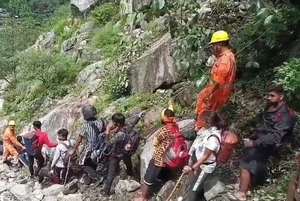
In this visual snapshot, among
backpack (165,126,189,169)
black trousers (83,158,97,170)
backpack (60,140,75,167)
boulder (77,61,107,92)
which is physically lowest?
Result: boulder (77,61,107,92)

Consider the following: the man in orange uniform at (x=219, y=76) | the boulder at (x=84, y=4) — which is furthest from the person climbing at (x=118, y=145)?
the boulder at (x=84, y=4)

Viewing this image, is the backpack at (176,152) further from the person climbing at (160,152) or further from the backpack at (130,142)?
the backpack at (130,142)

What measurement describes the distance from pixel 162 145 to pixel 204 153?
94cm

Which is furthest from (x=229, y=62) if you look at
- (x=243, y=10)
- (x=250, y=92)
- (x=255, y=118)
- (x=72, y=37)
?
(x=72, y=37)

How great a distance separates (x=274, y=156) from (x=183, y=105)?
317 cm

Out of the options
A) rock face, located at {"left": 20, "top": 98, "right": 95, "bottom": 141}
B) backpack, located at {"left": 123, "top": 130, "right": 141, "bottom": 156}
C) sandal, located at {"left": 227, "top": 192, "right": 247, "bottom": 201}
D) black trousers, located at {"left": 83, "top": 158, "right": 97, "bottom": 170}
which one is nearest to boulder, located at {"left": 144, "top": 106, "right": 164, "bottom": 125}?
black trousers, located at {"left": 83, "top": 158, "right": 97, "bottom": 170}

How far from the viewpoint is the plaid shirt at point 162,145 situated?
6492 millimetres

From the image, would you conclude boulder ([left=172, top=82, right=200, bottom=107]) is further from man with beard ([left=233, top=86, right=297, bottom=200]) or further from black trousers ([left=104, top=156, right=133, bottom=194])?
man with beard ([left=233, top=86, right=297, bottom=200])

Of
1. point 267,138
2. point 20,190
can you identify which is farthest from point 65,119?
point 267,138

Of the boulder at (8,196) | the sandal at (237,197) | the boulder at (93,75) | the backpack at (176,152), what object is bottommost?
the boulder at (8,196)

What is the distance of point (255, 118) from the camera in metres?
6.89

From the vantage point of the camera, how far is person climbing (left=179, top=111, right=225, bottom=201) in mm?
5684

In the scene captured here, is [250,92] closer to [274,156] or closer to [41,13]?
[274,156]

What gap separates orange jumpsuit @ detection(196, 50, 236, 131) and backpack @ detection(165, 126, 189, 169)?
313 mm
